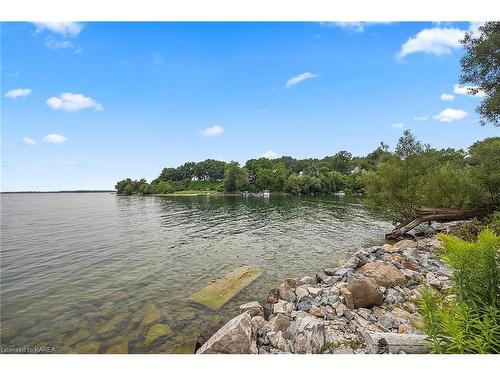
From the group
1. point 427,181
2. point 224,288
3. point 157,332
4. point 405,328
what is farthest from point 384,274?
point 427,181

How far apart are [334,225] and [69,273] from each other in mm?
29840

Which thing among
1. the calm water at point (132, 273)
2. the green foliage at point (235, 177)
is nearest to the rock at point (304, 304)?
the calm water at point (132, 273)

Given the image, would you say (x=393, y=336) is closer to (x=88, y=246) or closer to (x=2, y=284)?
(x=2, y=284)

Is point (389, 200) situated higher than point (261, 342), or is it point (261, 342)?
point (389, 200)

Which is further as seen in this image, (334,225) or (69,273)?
(334,225)

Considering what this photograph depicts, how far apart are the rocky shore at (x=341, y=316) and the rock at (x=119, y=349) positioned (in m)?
2.63

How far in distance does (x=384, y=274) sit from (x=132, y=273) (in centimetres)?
1494

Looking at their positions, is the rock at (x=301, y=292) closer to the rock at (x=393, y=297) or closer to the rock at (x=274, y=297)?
the rock at (x=274, y=297)

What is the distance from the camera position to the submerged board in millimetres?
12984

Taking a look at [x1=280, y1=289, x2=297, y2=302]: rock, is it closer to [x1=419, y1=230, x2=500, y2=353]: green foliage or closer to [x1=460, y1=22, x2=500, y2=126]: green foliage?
[x1=419, y1=230, x2=500, y2=353]: green foliage

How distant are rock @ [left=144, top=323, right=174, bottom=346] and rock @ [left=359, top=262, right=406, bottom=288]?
922 cm

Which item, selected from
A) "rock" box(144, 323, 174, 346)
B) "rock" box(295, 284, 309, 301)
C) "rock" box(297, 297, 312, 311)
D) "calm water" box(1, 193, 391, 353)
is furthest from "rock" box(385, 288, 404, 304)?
"rock" box(144, 323, 174, 346)
